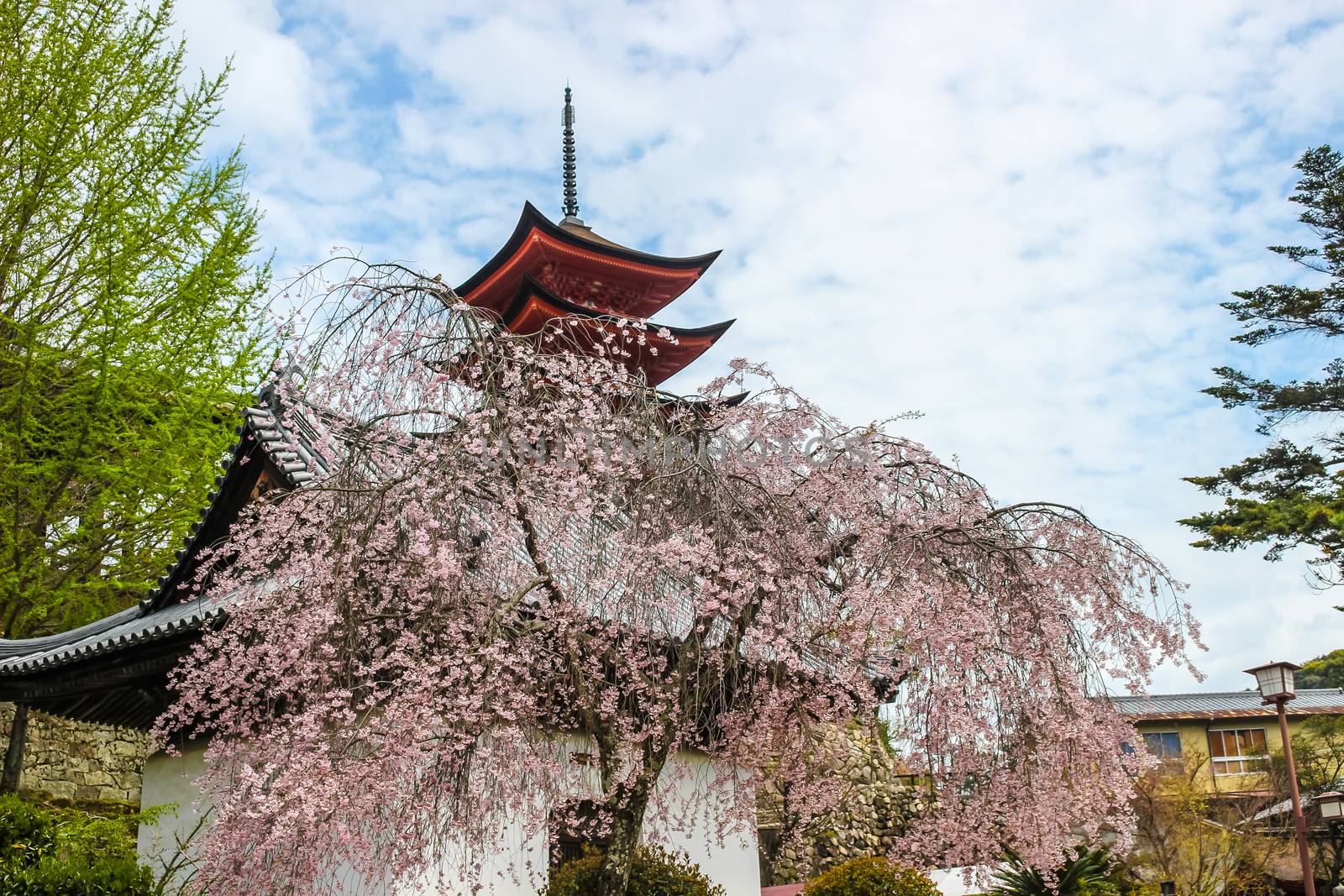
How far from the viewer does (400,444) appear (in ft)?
19.8

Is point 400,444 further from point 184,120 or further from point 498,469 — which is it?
point 184,120

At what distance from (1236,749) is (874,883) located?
2255 cm

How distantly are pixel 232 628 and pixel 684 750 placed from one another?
523 centimetres

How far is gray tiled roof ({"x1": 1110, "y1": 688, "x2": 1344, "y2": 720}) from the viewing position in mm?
27125

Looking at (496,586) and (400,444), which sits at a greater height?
(400,444)

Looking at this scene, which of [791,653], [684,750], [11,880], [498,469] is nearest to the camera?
[791,653]

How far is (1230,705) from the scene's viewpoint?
97.7 ft

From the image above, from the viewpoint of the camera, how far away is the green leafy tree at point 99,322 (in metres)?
12.2

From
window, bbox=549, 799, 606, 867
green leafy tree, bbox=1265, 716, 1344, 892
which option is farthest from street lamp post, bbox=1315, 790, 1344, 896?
window, bbox=549, 799, 606, 867

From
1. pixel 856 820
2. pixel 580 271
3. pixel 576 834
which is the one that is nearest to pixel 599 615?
pixel 576 834

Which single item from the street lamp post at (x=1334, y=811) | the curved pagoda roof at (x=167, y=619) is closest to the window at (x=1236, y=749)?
the street lamp post at (x=1334, y=811)

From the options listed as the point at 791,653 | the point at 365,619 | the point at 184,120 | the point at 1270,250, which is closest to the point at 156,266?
the point at 184,120

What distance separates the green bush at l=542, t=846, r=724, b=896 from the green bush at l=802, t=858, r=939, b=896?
4.39 ft

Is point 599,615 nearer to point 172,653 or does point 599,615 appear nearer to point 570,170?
point 172,653
